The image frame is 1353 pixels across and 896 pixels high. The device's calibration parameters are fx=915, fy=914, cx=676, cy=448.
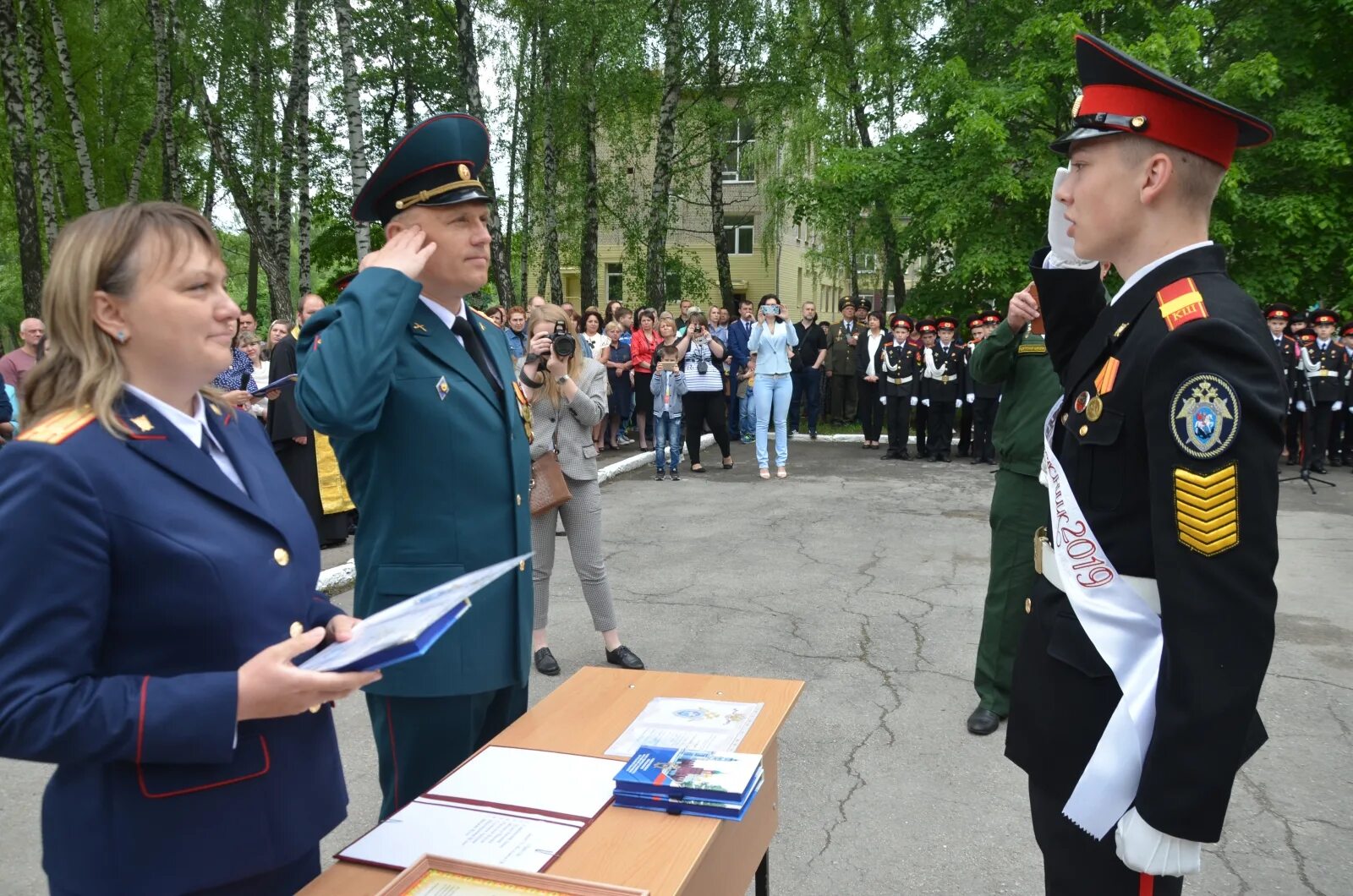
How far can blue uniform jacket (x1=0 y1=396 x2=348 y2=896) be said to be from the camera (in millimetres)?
1379

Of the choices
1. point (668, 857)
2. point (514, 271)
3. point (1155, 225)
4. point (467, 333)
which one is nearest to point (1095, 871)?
point (668, 857)

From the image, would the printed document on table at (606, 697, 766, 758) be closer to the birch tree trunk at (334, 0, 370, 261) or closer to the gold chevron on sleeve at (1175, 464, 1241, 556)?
the gold chevron on sleeve at (1175, 464, 1241, 556)

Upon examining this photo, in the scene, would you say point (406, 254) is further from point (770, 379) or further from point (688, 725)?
point (770, 379)

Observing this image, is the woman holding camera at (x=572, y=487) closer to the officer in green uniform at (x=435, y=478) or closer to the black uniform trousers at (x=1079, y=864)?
the officer in green uniform at (x=435, y=478)

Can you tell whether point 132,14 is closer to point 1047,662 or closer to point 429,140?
point 429,140

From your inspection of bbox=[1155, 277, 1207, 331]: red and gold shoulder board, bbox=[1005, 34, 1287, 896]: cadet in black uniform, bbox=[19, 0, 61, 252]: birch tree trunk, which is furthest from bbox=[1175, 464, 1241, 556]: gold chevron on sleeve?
bbox=[19, 0, 61, 252]: birch tree trunk

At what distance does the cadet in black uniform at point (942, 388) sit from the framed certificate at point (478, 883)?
1285 centimetres

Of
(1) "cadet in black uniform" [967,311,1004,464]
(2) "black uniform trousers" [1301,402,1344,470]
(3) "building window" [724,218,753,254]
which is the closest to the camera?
(2) "black uniform trousers" [1301,402,1344,470]

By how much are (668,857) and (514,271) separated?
39702mm

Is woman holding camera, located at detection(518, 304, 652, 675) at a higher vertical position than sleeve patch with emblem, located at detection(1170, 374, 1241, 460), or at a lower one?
lower

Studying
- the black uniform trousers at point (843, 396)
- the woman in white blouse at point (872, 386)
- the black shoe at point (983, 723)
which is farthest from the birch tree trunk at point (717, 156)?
the black shoe at point (983, 723)

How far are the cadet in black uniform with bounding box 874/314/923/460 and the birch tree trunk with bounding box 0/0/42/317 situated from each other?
13.7 metres

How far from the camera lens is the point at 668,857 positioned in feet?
5.65

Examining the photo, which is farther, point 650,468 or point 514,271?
point 514,271
